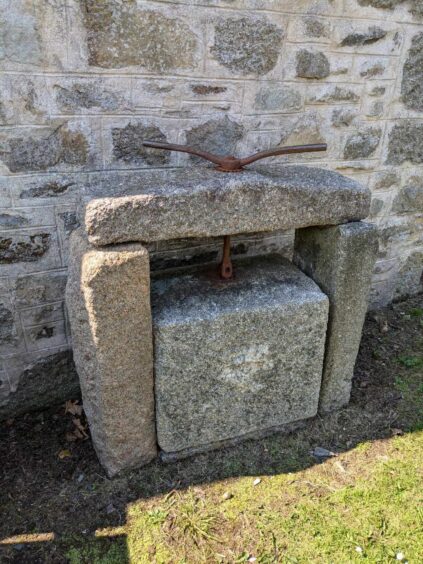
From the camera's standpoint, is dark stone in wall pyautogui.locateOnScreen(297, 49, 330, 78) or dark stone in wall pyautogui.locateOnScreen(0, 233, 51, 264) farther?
dark stone in wall pyautogui.locateOnScreen(297, 49, 330, 78)

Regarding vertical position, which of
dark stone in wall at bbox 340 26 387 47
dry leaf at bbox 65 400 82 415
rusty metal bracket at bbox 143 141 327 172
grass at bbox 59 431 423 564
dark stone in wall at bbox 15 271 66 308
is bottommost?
grass at bbox 59 431 423 564

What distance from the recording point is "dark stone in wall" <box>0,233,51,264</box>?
2057mm

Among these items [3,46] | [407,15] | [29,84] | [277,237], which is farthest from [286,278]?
[407,15]

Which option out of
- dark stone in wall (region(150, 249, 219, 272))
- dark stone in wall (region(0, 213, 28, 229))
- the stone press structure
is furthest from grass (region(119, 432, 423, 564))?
dark stone in wall (region(0, 213, 28, 229))

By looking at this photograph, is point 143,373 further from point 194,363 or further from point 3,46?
point 3,46

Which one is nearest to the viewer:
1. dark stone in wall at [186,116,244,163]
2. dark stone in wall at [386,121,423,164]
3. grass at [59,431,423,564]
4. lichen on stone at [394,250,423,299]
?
grass at [59,431,423,564]

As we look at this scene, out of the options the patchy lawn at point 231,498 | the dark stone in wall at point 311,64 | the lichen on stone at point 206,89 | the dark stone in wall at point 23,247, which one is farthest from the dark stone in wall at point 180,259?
the dark stone in wall at point 311,64

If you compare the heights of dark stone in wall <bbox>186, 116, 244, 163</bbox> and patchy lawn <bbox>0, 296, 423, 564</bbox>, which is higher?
dark stone in wall <bbox>186, 116, 244, 163</bbox>

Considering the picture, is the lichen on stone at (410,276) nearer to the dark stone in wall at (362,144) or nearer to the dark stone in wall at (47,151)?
the dark stone in wall at (362,144)

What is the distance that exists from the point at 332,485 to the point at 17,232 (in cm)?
174

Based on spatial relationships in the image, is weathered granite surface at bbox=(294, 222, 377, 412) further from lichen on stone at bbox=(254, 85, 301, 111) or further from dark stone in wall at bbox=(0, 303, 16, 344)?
dark stone in wall at bbox=(0, 303, 16, 344)

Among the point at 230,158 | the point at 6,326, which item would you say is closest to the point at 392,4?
the point at 230,158

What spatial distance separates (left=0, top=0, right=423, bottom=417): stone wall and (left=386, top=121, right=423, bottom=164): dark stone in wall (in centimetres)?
8

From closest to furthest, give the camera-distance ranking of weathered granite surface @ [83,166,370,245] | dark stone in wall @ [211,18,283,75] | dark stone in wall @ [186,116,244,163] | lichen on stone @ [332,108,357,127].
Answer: weathered granite surface @ [83,166,370,245], dark stone in wall @ [211,18,283,75], dark stone in wall @ [186,116,244,163], lichen on stone @ [332,108,357,127]
